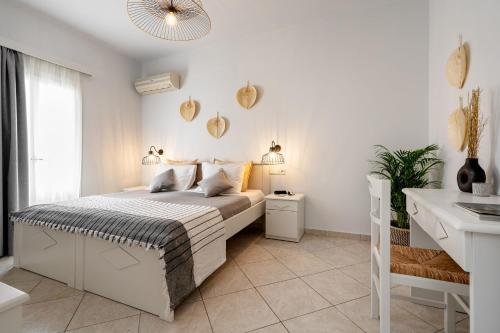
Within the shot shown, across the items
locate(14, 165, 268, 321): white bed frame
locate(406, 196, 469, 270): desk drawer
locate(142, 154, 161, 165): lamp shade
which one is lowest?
locate(14, 165, 268, 321): white bed frame

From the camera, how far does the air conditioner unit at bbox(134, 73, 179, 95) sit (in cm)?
371

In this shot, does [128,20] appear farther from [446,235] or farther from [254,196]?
[446,235]

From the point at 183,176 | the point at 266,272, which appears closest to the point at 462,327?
the point at 266,272

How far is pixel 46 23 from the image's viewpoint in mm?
2832

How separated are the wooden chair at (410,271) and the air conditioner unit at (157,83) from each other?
3503 millimetres

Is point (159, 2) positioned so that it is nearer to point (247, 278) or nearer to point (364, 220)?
point (247, 278)

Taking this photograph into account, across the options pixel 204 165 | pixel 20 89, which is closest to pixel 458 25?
pixel 204 165

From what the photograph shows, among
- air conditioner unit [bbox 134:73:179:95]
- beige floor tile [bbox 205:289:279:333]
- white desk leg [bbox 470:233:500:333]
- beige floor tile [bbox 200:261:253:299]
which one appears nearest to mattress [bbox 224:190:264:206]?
beige floor tile [bbox 200:261:253:299]

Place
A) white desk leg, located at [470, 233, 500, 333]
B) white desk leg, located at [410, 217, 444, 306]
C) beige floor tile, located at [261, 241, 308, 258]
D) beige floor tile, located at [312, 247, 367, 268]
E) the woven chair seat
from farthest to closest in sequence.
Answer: beige floor tile, located at [261, 241, 308, 258] → beige floor tile, located at [312, 247, 367, 268] → white desk leg, located at [410, 217, 444, 306] → the woven chair seat → white desk leg, located at [470, 233, 500, 333]

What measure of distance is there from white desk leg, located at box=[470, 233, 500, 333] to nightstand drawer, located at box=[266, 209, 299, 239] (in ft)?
6.51

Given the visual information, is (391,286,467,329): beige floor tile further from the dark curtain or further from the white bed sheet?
the dark curtain

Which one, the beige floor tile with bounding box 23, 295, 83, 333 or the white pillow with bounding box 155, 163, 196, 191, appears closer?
the beige floor tile with bounding box 23, 295, 83, 333

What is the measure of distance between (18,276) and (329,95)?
3.71 m

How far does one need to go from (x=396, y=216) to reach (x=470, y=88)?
4.59 ft
